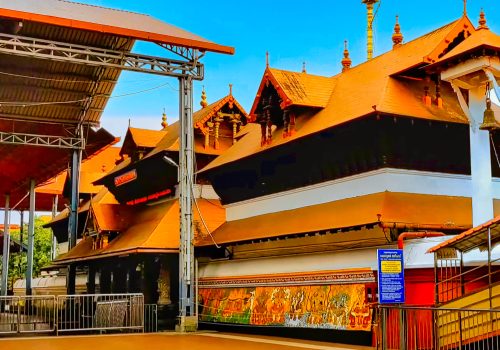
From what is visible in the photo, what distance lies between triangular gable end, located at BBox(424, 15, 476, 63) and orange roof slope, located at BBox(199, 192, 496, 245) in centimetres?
346

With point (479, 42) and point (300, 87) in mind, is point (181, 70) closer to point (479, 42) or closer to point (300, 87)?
point (300, 87)

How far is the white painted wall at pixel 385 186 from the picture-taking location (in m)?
17.5

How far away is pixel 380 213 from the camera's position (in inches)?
642

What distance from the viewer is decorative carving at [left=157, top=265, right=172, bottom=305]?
84.9ft

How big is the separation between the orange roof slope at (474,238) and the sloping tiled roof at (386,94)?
12.9 ft

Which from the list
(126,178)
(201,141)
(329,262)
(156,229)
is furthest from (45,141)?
(329,262)

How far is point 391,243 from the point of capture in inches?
647

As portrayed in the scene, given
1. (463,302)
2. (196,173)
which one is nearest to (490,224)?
(463,302)

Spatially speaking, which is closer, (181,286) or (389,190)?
(389,190)

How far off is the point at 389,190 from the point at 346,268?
7.50ft

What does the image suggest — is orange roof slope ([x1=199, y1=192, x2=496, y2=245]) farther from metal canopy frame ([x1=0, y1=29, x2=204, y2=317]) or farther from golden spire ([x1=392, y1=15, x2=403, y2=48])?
golden spire ([x1=392, y1=15, x2=403, y2=48])

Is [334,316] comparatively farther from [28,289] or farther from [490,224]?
[28,289]

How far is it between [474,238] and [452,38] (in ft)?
20.9

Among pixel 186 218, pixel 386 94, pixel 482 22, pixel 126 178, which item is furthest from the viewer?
pixel 126 178
